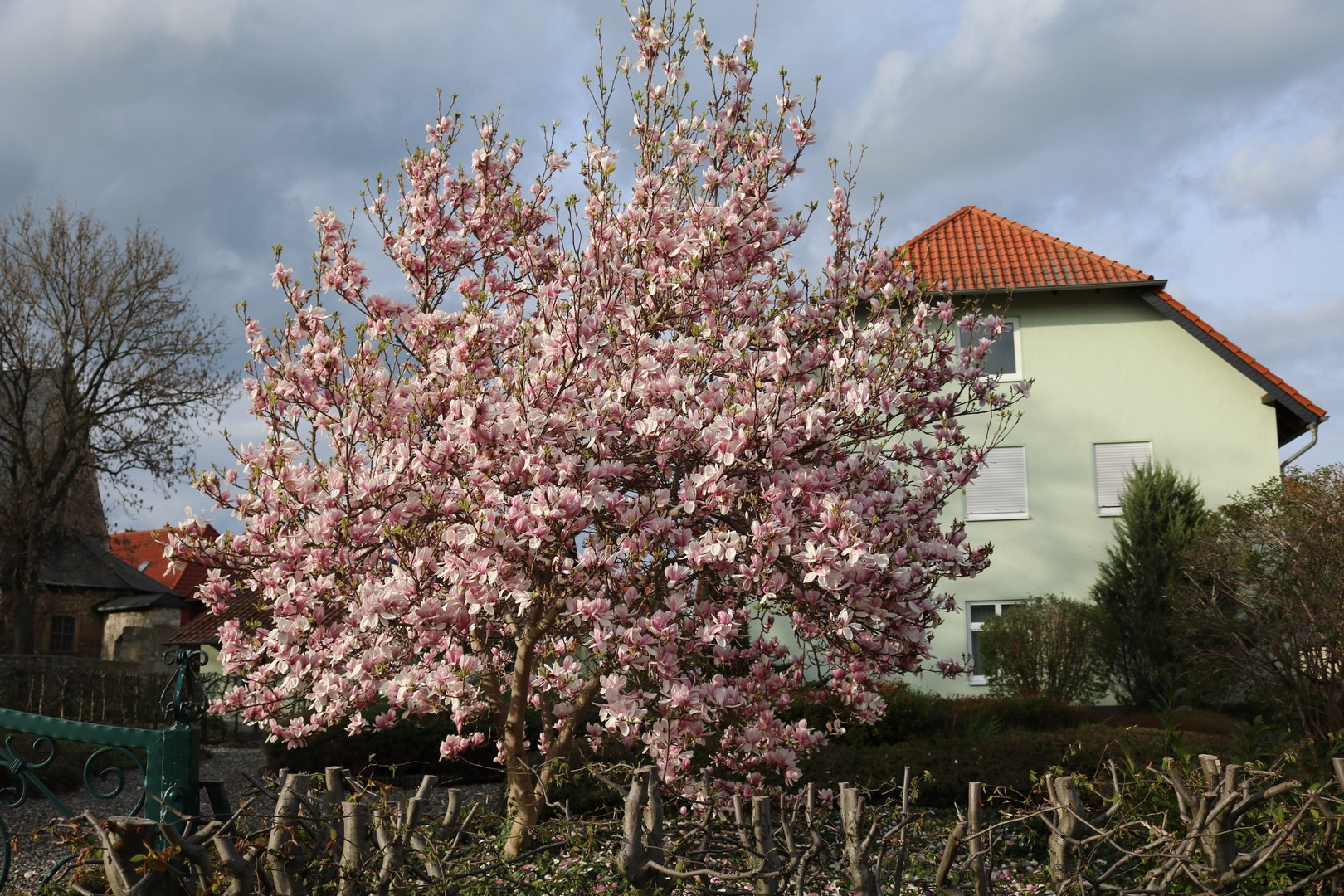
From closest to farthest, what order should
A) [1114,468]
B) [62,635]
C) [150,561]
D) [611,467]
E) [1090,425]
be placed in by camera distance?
[611,467], [1114,468], [1090,425], [62,635], [150,561]

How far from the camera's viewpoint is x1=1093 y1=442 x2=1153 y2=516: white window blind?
17312mm

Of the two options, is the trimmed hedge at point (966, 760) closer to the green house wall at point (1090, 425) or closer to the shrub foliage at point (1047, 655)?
the shrub foliage at point (1047, 655)

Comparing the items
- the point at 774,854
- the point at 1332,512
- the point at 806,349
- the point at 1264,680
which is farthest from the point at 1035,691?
the point at 774,854

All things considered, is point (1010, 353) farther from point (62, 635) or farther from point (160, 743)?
point (62, 635)

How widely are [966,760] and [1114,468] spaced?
11.4 meters

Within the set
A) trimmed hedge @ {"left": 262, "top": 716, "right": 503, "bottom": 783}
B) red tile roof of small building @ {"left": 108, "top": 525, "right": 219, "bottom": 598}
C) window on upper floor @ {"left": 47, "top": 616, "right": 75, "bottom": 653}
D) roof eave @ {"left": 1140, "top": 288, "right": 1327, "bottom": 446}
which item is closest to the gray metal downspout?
roof eave @ {"left": 1140, "top": 288, "right": 1327, "bottom": 446}

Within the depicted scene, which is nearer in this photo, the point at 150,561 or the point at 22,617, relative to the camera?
the point at 22,617

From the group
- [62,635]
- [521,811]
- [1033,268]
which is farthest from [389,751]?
[62,635]

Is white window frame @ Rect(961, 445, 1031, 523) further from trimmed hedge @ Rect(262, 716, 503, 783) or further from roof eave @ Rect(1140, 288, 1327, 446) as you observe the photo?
trimmed hedge @ Rect(262, 716, 503, 783)

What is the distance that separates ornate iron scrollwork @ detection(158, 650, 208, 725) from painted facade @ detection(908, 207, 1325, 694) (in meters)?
14.2

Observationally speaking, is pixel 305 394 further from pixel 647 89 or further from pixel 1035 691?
pixel 1035 691

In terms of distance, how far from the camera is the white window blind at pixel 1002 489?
1752 cm

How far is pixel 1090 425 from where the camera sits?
17.6 m

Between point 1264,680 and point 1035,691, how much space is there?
161 inches
